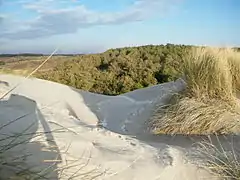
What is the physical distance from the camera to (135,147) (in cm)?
634

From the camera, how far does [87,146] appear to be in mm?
5738

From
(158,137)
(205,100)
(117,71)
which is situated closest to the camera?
(158,137)

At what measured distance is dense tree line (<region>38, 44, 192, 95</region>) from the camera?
58.7 feet

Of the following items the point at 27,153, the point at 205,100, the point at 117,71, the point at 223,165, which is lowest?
the point at 117,71

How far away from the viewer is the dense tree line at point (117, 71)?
17891mm

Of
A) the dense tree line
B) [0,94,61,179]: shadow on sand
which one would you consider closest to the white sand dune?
[0,94,61,179]: shadow on sand

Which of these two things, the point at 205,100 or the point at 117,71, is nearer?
the point at 205,100

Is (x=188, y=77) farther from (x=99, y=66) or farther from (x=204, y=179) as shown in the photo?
(x=99, y=66)

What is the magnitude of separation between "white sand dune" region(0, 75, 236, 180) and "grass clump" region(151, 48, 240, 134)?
0.38 meters

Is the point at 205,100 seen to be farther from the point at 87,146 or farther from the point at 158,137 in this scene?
the point at 87,146

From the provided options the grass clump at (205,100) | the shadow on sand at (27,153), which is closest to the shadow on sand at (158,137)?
the grass clump at (205,100)

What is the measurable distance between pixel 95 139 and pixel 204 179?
199 cm

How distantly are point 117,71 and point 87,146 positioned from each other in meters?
14.6

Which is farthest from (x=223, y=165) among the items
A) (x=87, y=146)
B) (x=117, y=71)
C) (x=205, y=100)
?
(x=117, y=71)
